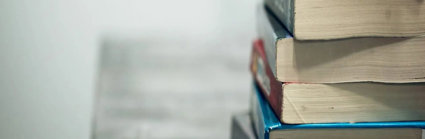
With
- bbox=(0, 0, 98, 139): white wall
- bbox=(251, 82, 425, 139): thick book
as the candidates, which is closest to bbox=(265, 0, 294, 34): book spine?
bbox=(251, 82, 425, 139): thick book

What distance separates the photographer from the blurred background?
0.69m

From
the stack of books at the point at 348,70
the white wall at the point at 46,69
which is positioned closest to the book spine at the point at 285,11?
the stack of books at the point at 348,70

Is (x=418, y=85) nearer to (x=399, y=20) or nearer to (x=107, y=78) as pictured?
(x=399, y=20)

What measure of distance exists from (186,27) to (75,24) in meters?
0.16

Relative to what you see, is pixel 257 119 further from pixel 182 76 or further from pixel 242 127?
pixel 182 76

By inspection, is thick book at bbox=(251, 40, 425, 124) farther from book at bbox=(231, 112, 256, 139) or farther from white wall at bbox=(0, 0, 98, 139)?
white wall at bbox=(0, 0, 98, 139)

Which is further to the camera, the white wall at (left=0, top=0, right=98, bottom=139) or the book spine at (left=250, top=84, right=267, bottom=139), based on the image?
the white wall at (left=0, top=0, right=98, bottom=139)

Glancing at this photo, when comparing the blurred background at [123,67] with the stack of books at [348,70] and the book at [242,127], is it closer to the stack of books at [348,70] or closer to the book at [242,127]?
the book at [242,127]

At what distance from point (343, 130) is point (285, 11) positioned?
15 cm

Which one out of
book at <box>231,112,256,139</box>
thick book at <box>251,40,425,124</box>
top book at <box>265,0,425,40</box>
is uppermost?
top book at <box>265,0,425,40</box>

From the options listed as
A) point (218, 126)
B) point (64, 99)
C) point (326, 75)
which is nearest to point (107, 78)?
point (64, 99)

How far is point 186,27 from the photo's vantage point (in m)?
0.74

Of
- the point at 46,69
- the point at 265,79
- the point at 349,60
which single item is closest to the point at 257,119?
the point at 265,79

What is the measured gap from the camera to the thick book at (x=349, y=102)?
0.52 meters
